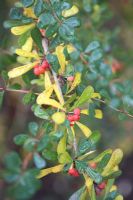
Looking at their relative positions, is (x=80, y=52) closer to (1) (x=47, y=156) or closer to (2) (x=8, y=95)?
(1) (x=47, y=156)

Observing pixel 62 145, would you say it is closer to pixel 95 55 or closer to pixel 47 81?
pixel 47 81

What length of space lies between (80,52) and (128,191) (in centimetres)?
150

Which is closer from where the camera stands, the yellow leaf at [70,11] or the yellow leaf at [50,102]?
the yellow leaf at [50,102]

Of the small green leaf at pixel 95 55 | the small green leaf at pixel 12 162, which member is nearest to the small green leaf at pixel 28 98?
the small green leaf at pixel 95 55

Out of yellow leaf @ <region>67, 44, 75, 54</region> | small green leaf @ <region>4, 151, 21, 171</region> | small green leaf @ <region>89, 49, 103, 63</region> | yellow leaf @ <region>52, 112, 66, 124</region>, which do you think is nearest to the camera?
yellow leaf @ <region>52, 112, 66, 124</region>

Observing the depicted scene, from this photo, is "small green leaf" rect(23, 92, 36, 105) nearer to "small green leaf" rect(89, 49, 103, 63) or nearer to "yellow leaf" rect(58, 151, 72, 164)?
"yellow leaf" rect(58, 151, 72, 164)

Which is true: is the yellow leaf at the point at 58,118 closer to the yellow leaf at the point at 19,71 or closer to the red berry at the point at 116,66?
the yellow leaf at the point at 19,71

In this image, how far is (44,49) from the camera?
2.77ft

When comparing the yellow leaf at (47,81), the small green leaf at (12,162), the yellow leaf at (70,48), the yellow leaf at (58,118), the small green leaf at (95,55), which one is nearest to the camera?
the yellow leaf at (58,118)

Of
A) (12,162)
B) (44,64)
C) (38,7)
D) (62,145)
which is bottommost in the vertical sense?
(12,162)

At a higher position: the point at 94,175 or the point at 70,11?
the point at 70,11

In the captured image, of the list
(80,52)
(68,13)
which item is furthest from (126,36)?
(68,13)

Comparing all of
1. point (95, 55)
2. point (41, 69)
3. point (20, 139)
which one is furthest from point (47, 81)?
point (95, 55)

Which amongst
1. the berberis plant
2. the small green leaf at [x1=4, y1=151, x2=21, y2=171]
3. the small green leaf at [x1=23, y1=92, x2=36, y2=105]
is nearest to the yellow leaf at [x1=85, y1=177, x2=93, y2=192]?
the berberis plant
